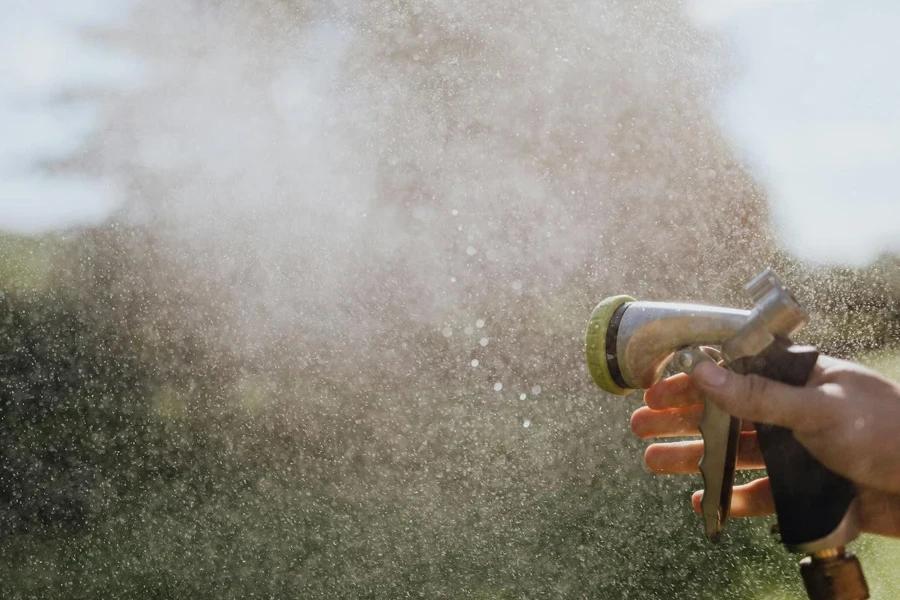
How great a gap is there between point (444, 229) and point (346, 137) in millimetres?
498

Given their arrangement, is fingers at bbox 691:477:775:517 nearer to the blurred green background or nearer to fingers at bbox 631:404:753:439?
fingers at bbox 631:404:753:439

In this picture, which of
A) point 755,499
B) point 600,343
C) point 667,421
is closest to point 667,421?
point 667,421

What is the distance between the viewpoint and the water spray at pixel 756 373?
0.45 meters

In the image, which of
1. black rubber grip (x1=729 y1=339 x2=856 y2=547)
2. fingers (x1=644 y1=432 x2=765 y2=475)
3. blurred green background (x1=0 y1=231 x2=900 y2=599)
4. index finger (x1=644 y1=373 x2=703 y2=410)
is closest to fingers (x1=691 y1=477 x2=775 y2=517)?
fingers (x1=644 y1=432 x2=765 y2=475)

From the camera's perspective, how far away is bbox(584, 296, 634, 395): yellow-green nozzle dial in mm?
540

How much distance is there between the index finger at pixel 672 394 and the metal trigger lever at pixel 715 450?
0.49ft

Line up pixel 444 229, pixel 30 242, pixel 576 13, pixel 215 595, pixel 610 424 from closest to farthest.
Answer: pixel 215 595
pixel 610 424
pixel 576 13
pixel 444 229
pixel 30 242

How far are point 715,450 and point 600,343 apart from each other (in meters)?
0.12

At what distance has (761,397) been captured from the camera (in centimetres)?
47

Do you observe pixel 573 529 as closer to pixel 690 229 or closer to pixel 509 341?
pixel 509 341

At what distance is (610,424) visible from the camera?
6.77ft

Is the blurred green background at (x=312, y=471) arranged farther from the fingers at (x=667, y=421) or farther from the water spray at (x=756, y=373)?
the water spray at (x=756, y=373)

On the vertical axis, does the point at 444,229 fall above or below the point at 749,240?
above

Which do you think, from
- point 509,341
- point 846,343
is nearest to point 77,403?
point 509,341
